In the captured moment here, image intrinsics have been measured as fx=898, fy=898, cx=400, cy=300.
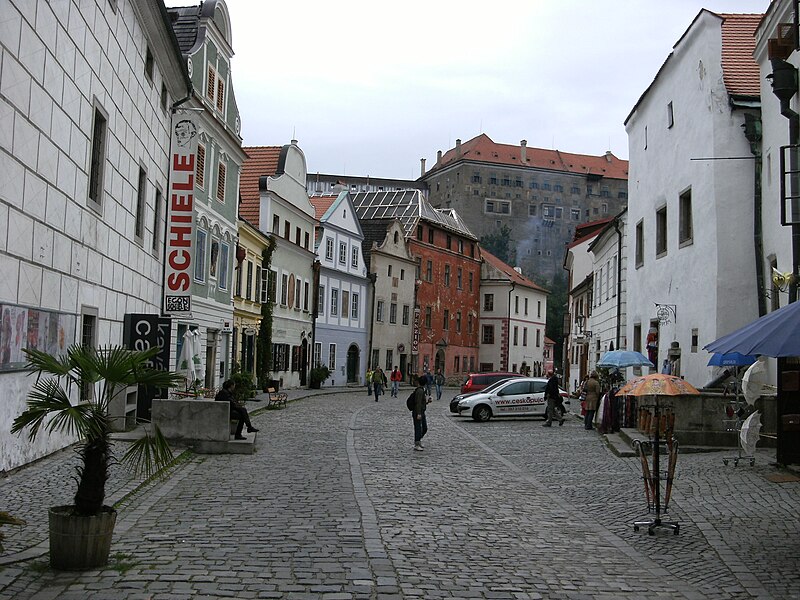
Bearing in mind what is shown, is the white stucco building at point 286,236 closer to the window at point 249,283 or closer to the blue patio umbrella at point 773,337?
the window at point 249,283

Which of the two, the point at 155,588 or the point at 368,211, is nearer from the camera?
the point at 155,588

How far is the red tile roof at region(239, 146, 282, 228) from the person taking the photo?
43312 millimetres

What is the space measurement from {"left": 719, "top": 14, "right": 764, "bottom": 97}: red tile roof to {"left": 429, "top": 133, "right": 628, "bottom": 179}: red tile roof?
115 m

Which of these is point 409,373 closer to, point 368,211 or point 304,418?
point 368,211

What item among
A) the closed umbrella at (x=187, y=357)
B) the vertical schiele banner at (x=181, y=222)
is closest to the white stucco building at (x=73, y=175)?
the vertical schiele banner at (x=181, y=222)

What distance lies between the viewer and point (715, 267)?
65.3 ft

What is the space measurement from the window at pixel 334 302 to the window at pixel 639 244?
31.0m

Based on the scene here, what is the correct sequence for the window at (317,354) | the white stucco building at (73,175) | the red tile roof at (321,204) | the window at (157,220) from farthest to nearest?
the red tile roof at (321,204) → the window at (317,354) → the window at (157,220) → the white stucco building at (73,175)

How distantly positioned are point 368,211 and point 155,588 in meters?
67.3

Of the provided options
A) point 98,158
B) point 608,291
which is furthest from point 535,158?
point 98,158

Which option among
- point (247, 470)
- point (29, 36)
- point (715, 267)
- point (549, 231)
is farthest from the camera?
point (549, 231)

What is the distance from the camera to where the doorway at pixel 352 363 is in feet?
196

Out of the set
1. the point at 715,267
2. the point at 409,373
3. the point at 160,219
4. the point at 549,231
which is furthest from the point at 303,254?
the point at 549,231

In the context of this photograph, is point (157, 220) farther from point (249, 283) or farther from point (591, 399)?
point (249, 283)
